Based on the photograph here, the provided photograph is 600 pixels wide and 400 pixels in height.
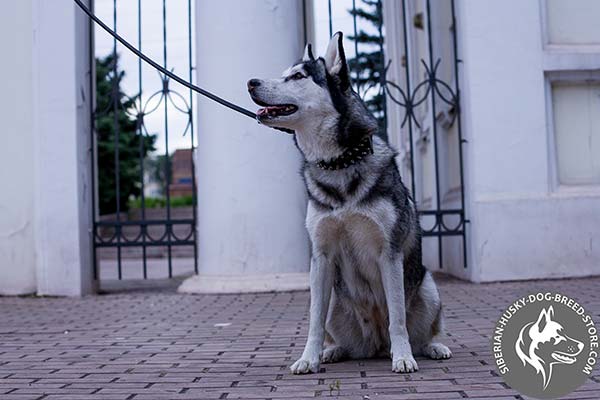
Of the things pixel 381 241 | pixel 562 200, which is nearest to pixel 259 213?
pixel 562 200

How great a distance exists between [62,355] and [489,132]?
523 centimetres

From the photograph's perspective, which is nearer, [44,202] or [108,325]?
[108,325]

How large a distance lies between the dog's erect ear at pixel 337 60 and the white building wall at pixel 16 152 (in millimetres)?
5547

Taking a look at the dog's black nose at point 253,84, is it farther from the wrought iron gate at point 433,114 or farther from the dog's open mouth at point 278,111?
the wrought iron gate at point 433,114

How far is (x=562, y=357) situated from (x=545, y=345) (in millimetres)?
117

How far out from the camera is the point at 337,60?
13.0 feet

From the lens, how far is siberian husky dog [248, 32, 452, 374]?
154 inches

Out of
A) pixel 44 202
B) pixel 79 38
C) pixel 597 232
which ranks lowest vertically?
pixel 597 232

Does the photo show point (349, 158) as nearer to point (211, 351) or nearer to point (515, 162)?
point (211, 351)

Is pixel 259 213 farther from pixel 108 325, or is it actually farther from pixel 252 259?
pixel 108 325

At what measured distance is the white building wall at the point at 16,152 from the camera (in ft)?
27.8

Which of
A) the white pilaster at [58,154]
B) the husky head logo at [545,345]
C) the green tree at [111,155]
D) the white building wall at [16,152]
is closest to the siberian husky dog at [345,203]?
the husky head logo at [545,345]

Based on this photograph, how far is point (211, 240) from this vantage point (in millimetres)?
8391

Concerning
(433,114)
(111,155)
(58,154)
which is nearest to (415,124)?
(433,114)
